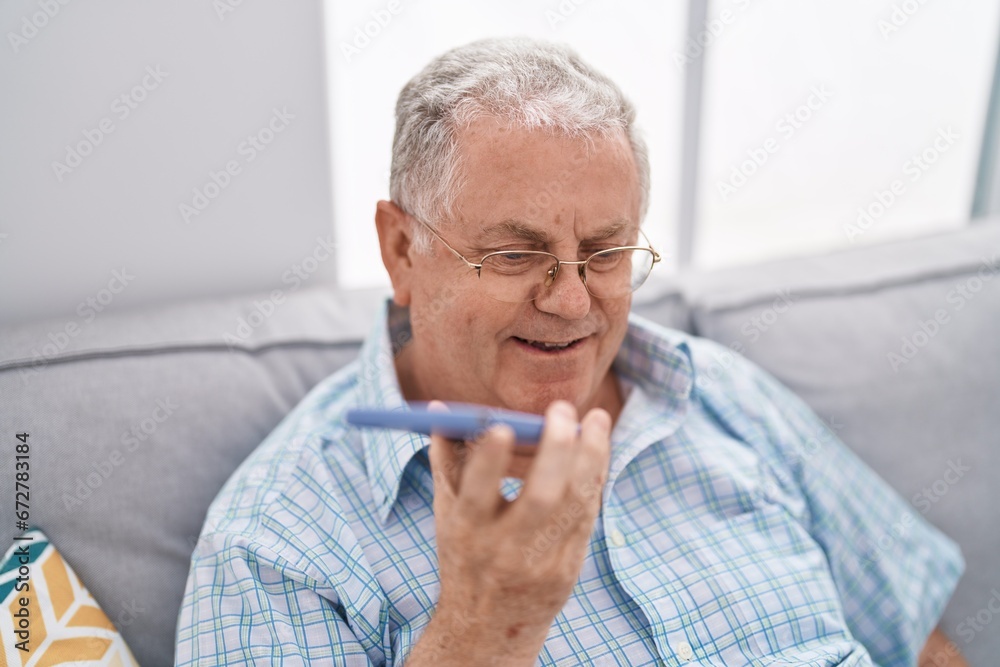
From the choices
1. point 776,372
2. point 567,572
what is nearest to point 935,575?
point 776,372

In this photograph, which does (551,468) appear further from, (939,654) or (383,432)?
(939,654)

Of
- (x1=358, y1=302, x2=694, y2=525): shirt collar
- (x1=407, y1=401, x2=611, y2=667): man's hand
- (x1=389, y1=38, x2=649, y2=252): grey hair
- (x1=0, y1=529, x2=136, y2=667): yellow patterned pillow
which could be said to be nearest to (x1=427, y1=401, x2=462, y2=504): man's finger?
(x1=407, y1=401, x2=611, y2=667): man's hand

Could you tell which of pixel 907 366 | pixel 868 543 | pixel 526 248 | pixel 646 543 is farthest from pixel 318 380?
pixel 907 366

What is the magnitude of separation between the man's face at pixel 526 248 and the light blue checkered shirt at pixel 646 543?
14cm

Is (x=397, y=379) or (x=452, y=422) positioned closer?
(x=452, y=422)

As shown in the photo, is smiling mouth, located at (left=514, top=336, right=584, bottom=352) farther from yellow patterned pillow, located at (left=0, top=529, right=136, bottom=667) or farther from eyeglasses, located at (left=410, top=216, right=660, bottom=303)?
yellow patterned pillow, located at (left=0, top=529, right=136, bottom=667)

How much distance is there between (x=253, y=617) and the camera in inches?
38.4

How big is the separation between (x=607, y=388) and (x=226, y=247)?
2.57ft

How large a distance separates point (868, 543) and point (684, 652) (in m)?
0.49

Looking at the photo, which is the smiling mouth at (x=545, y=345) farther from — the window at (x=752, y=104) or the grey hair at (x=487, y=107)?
the window at (x=752, y=104)

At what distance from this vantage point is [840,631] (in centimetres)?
121

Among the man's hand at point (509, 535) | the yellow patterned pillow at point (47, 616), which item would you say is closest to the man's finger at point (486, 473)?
the man's hand at point (509, 535)

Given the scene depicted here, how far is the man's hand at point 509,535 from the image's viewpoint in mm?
712

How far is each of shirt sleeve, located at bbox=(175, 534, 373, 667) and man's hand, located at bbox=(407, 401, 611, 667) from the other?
0.21m
